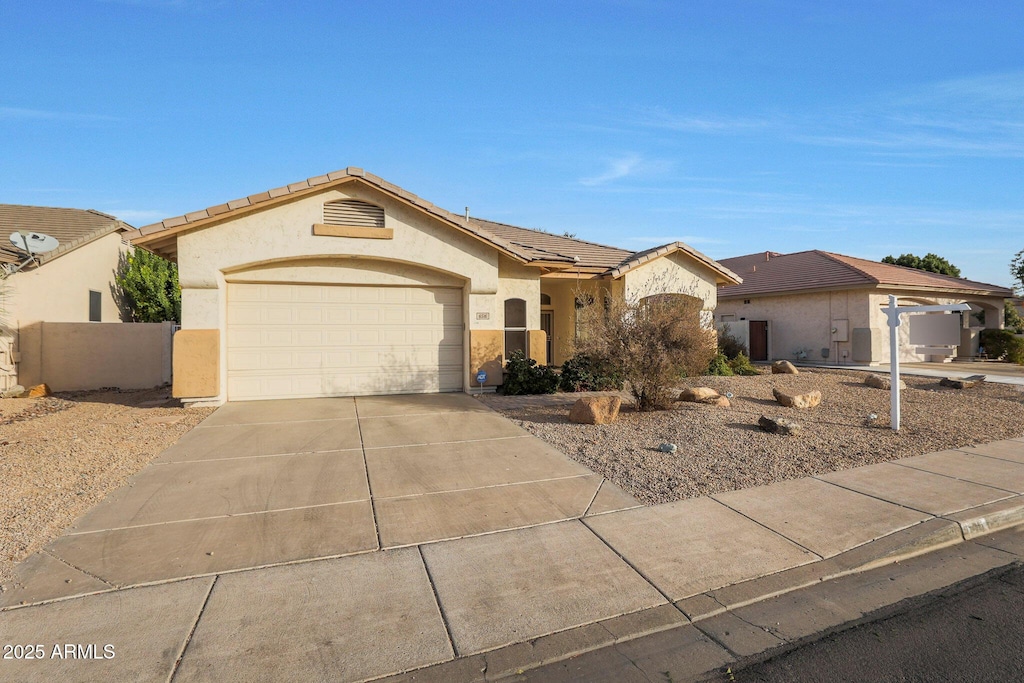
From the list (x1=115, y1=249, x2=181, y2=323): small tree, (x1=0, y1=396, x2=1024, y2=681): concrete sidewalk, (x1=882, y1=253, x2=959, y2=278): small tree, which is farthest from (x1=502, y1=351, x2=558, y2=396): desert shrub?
(x1=882, y1=253, x2=959, y2=278): small tree

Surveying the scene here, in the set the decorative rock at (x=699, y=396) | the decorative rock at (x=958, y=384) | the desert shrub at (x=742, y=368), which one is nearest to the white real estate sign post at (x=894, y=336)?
the decorative rock at (x=699, y=396)

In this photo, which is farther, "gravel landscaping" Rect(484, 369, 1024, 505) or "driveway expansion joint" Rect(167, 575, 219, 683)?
"gravel landscaping" Rect(484, 369, 1024, 505)

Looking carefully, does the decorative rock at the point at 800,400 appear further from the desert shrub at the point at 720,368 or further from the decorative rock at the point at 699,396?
the desert shrub at the point at 720,368

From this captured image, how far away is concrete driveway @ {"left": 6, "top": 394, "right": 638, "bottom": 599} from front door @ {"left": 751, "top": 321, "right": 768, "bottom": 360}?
1882 cm

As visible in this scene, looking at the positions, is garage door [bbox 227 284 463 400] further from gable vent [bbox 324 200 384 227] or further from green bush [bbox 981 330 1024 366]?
green bush [bbox 981 330 1024 366]

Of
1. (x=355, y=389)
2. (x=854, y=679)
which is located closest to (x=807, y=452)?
(x=854, y=679)

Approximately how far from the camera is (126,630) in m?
3.40

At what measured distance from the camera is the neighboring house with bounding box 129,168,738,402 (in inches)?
436

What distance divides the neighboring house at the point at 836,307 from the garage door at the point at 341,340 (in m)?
15.3

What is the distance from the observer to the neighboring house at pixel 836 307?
21188mm

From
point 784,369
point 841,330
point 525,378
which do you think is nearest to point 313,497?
point 525,378

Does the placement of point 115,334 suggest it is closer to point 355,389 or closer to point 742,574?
point 355,389

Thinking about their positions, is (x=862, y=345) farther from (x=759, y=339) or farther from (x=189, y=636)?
(x=189, y=636)

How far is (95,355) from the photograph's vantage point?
14.2 meters
